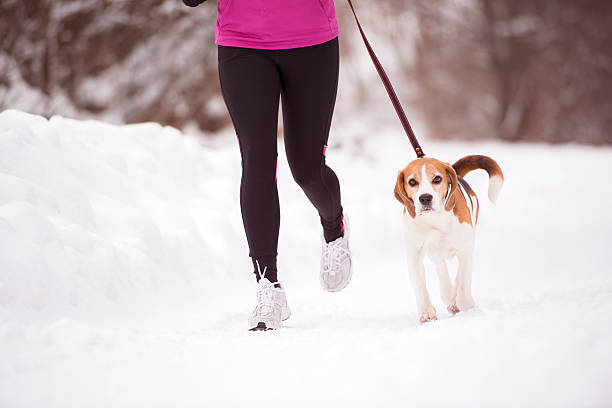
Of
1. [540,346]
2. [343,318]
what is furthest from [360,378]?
[343,318]

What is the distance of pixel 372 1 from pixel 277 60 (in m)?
9.25

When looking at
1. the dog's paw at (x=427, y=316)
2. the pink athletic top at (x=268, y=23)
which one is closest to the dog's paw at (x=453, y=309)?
the dog's paw at (x=427, y=316)

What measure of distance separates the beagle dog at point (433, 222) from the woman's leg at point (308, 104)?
40 cm

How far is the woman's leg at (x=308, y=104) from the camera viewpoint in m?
2.52

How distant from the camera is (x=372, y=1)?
11086 millimetres

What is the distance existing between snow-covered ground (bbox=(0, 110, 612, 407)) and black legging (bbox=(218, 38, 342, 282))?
1.57 ft

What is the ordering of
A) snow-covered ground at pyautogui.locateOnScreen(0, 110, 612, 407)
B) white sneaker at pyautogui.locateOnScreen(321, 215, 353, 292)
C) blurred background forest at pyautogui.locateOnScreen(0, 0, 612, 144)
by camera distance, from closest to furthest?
snow-covered ground at pyautogui.locateOnScreen(0, 110, 612, 407) < white sneaker at pyautogui.locateOnScreen(321, 215, 353, 292) < blurred background forest at pyautogui.locateOnScreen(0, 0, 612, 144)

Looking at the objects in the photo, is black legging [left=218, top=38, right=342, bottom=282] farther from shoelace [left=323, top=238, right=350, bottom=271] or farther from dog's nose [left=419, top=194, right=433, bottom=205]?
dog's nose [left=419, top=194, right=433, bottom=205]

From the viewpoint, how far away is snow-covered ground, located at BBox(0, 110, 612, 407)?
63.1 inches

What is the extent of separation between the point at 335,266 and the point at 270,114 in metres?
0.81

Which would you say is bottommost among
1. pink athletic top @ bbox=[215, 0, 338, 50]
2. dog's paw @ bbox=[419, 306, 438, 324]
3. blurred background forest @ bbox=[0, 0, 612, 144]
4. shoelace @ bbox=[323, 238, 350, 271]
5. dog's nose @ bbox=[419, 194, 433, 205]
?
dog's paw @ bbox=[419, 306, 438, 324]

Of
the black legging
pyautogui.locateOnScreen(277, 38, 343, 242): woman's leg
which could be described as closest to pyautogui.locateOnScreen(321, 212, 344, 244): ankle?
pyautogui.locateOnScreen(277, 38, 343, 242): woman's leg

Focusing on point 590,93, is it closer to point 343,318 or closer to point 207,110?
point 207,110

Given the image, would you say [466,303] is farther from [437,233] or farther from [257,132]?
[257,132]
